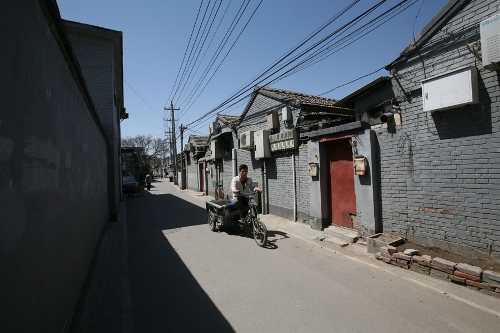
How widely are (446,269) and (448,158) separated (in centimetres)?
193

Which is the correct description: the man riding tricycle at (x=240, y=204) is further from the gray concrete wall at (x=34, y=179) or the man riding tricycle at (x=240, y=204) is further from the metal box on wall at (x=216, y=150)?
the metal box on wall at (x=216, y=150)

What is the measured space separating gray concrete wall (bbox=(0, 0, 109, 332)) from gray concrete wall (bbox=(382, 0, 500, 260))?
5.90 m

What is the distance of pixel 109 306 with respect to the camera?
3.72 metres

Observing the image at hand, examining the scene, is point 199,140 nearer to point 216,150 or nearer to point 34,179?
point 216,150

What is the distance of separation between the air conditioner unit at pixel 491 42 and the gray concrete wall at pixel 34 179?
222 inches

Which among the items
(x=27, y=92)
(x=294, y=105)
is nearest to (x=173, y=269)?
(x=27, y=92)

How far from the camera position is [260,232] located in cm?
654

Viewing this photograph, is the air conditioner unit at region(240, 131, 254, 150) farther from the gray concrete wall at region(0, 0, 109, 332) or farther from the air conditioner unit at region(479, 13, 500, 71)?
the gray concrete wall at region(0, 0, 109, 332)

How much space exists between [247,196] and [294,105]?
3785mm

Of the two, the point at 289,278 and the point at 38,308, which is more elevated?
the point at 38,308

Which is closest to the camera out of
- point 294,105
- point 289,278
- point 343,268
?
→ point 289,278

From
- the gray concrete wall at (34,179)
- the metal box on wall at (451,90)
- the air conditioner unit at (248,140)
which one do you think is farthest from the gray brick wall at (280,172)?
the gray concrete wall at (34,179)

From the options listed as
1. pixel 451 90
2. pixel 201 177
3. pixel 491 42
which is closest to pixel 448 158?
pixel 451 90

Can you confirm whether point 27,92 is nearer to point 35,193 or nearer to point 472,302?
point 35,193
